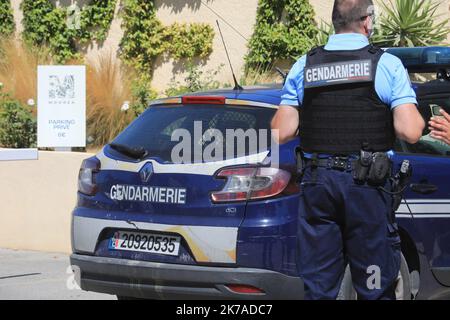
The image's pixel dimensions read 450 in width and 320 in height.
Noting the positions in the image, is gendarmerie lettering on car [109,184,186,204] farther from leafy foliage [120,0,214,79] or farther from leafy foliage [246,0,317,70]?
leafy foliage [120,0,214,79]

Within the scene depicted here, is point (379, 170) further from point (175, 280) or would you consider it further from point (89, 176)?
point (89, 176)

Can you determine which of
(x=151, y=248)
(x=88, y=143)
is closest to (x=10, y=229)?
(x=88, y=143)

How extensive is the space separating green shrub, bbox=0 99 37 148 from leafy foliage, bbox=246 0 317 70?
338 centimetres

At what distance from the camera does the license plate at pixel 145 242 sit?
5.23 metres

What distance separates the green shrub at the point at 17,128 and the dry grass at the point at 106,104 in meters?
0.73

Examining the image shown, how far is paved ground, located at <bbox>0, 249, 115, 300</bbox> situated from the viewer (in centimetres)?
718

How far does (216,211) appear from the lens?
513 cm

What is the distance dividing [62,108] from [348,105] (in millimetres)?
5807

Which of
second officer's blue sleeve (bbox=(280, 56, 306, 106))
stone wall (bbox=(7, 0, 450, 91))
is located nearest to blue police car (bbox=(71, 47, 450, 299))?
second officer's blue sleeve (bbox=(280, 56, 306, 106))

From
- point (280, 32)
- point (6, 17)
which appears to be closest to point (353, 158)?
point (280, 32)

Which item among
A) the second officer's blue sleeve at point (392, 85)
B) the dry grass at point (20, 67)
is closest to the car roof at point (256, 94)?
the second officer's blue sleeve at point (392, 85)

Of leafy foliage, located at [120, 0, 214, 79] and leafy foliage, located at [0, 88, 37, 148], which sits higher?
leafy foliage, located at [120, 0, 214, 79]

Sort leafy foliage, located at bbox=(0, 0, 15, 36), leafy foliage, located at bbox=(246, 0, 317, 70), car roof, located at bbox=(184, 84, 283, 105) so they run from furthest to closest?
leafy foliage, located at bbox=(0, 0, 15, 36) < leafy foliage, located at bbox=(246, 0, 317, 70) < car roof, located at bbox=(184, 84, 283, 105)
